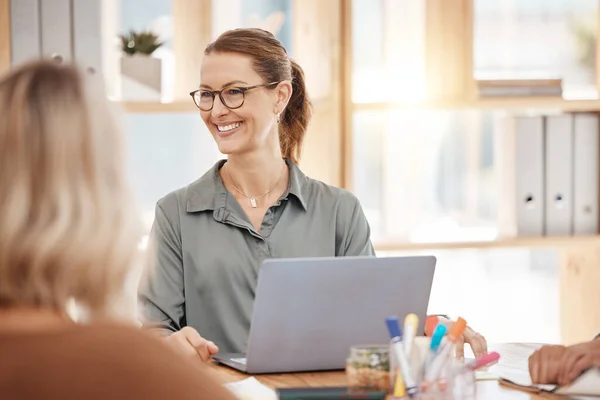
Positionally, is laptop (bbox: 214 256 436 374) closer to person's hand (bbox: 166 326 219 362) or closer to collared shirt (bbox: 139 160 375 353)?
person's hand (bbox: 166 326 219 362)

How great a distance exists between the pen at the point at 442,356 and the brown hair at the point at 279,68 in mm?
1077

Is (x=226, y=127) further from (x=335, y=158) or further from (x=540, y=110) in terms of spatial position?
(x=540, y=110)

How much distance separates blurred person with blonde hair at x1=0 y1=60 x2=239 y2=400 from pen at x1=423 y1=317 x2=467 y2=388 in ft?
2.13

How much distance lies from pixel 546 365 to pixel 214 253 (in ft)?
2.98

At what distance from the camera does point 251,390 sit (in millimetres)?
1758

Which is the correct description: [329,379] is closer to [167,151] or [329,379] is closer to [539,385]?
[539,385]

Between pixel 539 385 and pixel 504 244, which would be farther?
pixel 504 244

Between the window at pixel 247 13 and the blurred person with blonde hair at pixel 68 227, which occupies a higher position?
the window at pixel 247 13

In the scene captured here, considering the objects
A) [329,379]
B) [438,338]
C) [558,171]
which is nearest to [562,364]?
[438,338]

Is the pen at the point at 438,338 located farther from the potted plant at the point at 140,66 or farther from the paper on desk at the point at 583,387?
the potted plant at the point at 140,66

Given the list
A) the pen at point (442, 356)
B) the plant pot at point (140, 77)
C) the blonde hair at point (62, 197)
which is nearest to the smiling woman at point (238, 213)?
the plant pot at point (140, 77)

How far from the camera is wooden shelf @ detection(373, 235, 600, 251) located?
3107 mm

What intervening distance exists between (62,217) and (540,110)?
2630 mm

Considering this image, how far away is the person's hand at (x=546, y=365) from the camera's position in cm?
183
